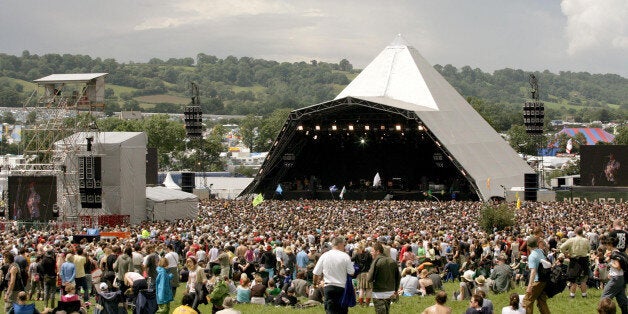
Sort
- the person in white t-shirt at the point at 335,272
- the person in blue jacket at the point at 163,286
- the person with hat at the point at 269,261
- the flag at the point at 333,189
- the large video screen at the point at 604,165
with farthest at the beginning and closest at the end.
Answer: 1. the flag at the point at 333,189
2. the large video screen at the point at 604,165
3. the person with hat at the point at 269,261
4. the person in blue jacket at the point at 163,286
5. the person in white t-shirt at the point at 335,272

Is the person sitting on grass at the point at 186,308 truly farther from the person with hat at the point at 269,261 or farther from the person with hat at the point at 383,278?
the person with hat at the point at 269,261

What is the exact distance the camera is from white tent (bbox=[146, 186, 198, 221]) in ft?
146

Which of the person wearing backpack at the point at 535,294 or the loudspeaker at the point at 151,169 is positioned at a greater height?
the loudspeaker at the point at 151,169

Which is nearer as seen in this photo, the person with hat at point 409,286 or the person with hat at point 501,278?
the person with hat at point 501,278

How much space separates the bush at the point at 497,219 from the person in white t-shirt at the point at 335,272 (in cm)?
1779

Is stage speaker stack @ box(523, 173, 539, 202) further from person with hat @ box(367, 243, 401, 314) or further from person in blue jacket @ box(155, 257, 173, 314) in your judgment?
person with hat @ box(367, 243, 401, 314)

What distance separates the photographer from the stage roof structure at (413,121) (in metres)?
52.6

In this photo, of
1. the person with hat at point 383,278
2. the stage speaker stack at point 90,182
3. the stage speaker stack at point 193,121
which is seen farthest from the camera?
the stage speaker stack at point 193,121

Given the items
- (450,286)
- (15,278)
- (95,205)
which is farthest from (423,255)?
(95,205)

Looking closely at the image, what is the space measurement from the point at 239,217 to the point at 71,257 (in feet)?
66.5

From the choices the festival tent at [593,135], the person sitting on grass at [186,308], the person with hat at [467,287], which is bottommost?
the person with hat at [467,287]

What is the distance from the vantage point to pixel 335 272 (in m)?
13.1

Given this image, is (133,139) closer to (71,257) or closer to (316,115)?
(316,115)

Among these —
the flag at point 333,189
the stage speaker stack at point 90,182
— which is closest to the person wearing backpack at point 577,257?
the stage speaker stack at point 90,182
